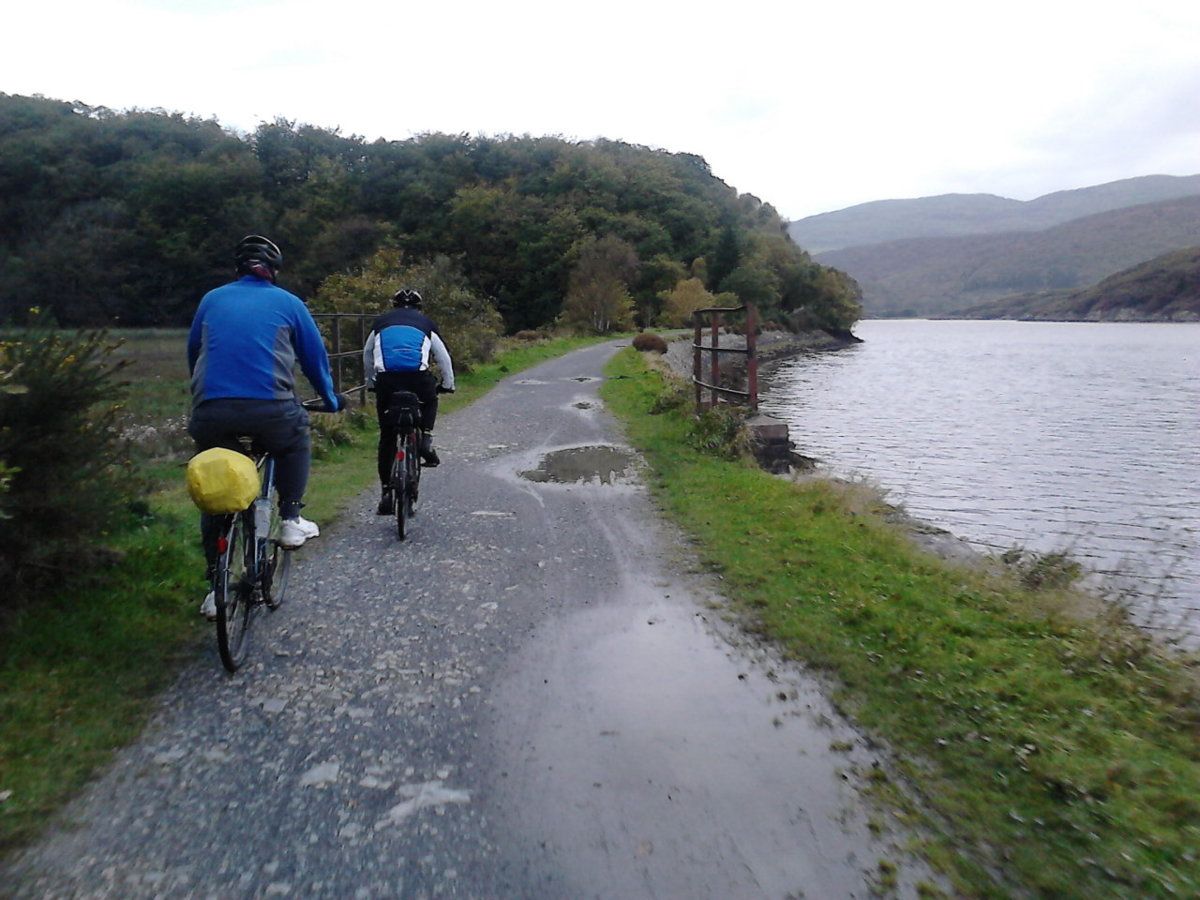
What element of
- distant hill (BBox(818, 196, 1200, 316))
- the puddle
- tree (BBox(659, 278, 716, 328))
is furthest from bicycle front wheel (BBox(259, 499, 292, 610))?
distant hill (BBox(818, 196, 1200, 316))

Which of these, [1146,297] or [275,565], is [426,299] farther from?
[1146,297]

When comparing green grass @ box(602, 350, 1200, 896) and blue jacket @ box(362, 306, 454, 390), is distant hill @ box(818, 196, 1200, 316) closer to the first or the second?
green grass @ box(602, 350, 1200, 896)

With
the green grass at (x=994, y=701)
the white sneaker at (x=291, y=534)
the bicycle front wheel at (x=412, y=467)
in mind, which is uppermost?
the white sneaker at (x=291, y=534)

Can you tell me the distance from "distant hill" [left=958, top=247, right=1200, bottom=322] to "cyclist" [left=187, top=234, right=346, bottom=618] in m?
117

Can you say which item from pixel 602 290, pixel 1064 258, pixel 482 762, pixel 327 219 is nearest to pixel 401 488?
pixel 482 762

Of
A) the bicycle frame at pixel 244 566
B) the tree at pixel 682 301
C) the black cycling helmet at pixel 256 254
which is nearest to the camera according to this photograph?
the bicycle frame at pixel 244 566

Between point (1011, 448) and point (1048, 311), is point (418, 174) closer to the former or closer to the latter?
point (1011, 448)

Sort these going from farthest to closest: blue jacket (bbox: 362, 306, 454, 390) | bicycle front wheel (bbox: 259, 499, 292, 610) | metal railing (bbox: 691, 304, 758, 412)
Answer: metal railing (bbox: 691, 304, 758, 412) → blue jacket (bbox: 362, 306, 454, 390) → bicycle front wheel (bbox: 259, 499, 292, 610)

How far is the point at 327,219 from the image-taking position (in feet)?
250

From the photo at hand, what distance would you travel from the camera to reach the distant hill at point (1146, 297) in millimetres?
98812

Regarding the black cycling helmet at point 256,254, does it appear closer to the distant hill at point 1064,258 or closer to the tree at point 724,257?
the tree at point 724,257

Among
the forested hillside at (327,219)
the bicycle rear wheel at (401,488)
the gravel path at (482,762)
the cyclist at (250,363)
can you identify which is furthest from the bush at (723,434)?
the forested hillside at (327,219)

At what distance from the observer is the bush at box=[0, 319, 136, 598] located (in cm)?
407

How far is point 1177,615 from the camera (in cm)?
718
